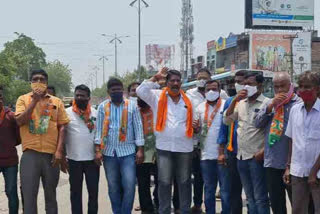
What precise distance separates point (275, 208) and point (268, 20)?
4186 cm

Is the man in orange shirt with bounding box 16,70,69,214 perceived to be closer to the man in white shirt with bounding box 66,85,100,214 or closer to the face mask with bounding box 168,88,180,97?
the man in white shirt with bounding box 66,85,100,214

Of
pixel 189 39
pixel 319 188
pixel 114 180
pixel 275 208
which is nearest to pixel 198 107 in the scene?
pixel 114 180

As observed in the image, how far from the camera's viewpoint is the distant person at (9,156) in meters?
6.05

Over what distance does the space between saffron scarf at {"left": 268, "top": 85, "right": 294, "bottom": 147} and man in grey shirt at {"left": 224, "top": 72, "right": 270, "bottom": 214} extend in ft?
0.63

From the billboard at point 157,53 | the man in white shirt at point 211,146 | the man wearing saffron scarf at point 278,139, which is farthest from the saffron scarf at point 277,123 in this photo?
the billboard at point 157,53

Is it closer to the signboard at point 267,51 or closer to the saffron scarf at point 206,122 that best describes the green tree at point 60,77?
the signboard at point 267,51

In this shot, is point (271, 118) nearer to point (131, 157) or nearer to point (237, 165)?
point (237, 165)

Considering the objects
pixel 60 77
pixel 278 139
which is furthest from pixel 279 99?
pixel 60 77

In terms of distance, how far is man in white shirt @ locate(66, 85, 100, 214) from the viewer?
242 inches

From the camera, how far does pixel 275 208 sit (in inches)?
209

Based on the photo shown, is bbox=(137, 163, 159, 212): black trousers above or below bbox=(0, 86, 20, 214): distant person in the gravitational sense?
below

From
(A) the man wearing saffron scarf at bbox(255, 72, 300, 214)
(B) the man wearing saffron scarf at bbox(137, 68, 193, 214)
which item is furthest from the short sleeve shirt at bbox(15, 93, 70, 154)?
(A) the man wearing saffron scarf at bbox(255, 72, 300, 214)

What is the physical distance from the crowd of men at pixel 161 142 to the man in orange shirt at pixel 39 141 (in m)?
0.01

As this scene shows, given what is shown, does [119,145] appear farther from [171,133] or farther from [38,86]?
[38,86]
